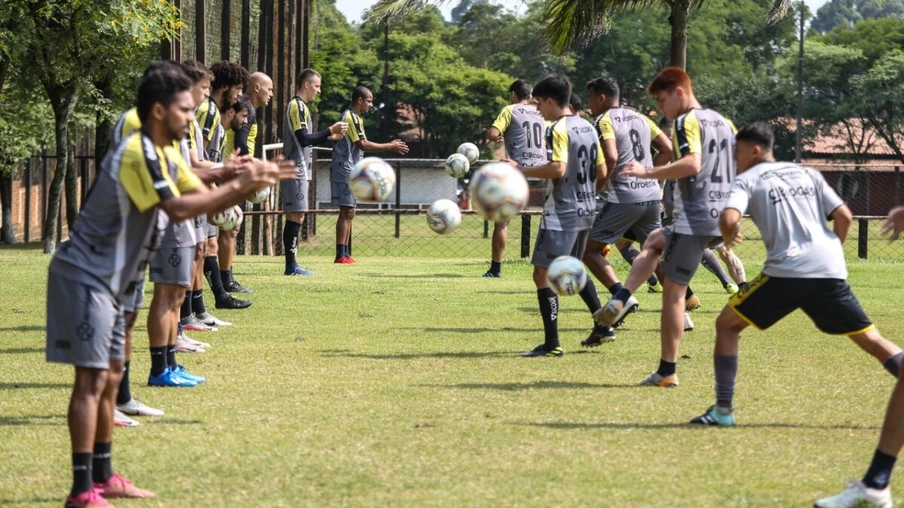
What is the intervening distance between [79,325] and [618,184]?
6180 mm

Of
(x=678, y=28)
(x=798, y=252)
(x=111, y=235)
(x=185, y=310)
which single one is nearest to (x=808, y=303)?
(x=798, y=252)

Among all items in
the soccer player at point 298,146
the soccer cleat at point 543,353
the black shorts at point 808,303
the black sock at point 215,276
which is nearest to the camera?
the black shorts at point 808,303

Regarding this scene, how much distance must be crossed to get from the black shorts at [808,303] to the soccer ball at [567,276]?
2028 mm

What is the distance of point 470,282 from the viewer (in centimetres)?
1580

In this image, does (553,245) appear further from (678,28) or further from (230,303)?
(678,28)

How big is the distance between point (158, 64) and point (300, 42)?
2390cm

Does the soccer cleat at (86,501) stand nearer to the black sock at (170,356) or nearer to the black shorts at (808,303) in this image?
the black sock at (170,356)

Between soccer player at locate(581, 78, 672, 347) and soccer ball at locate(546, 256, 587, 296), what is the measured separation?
1.07 meters

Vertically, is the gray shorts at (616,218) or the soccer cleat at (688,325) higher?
the gray shorts at (616,218)

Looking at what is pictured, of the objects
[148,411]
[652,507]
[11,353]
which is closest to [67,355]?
[148,411]

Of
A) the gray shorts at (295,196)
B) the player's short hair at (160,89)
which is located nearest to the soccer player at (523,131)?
the gray shorts at (295,196)

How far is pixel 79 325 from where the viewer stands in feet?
17.9

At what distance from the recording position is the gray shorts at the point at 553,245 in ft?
31.3

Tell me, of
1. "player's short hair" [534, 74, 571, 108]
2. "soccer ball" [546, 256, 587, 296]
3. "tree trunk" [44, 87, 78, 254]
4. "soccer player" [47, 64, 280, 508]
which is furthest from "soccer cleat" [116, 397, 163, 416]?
"tree trunk" [44, 87, 78, 254]
